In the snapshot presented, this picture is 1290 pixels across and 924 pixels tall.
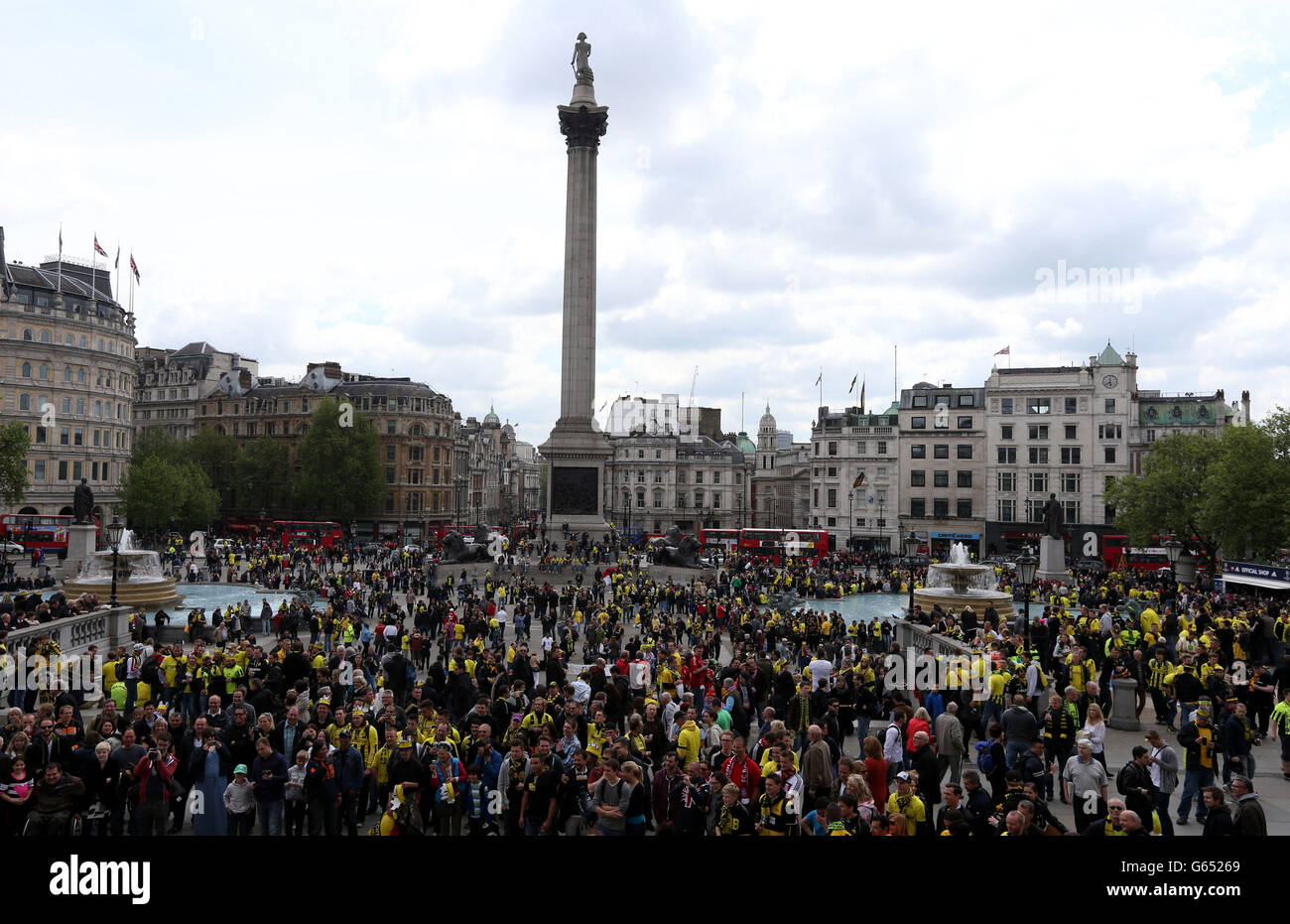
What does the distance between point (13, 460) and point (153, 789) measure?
54.7 metres

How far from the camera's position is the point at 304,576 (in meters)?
44.3

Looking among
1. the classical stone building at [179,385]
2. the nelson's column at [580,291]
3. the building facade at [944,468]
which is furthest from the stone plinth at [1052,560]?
the classical stone building at [179,385]

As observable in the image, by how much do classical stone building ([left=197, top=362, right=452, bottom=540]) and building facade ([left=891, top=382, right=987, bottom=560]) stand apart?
4720 cm

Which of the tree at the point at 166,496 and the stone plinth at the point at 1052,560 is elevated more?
the tree at the point at 166,496

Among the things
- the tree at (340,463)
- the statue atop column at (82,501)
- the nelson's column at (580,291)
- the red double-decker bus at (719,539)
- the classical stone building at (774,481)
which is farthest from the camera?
the classical stone building at (774,481)

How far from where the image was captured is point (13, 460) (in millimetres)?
53812

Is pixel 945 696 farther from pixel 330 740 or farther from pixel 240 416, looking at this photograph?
pixel 240 416

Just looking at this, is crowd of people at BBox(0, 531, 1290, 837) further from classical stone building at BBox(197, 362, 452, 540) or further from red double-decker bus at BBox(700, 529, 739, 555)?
classical stone building at BBox(197, 362, 452, 540)

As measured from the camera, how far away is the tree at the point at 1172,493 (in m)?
48.5

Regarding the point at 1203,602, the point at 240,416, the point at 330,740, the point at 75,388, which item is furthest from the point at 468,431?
the point at 330,740

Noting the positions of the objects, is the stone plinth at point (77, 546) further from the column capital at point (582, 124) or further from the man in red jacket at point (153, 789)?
the column capital at point (582, 124)

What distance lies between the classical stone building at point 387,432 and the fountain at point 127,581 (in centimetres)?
5410
